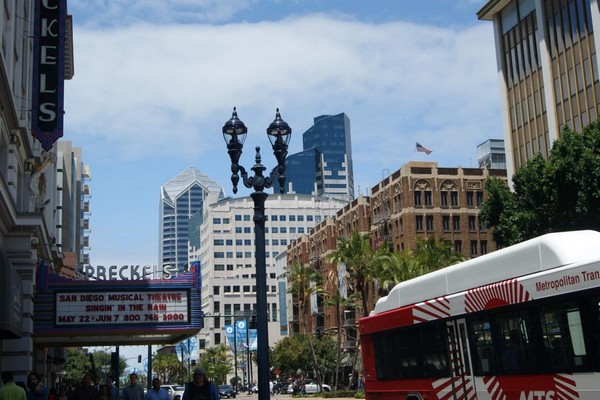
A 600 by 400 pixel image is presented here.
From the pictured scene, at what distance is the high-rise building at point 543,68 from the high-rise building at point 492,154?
158 ft

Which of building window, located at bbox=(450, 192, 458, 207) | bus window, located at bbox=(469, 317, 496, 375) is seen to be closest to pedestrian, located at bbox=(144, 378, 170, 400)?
bus window, located at bbox=(469, 317, 496, 375)

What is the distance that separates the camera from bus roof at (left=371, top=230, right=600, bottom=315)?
553 inches

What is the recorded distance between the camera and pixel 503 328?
1530 cm

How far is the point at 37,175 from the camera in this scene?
30969 mm

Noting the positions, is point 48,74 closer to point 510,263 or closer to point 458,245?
point 510,263

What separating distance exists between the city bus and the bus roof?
0.02 meters

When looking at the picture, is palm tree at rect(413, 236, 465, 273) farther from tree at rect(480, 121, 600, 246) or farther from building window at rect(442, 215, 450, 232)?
tree at rect(480, 121, 600, 246)

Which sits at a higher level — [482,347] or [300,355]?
[300,355]

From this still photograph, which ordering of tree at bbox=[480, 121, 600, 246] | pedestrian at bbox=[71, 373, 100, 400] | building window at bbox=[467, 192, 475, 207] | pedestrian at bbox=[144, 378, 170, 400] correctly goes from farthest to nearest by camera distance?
building window at bbox=[467, 192, 475, 207]
tree at bbox=[480, 121, 600, 246]
pedestrian at bbox=[71, 373, 100, 400]
pedestrian at bbox=[144, 378, 170, 400]

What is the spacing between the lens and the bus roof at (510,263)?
14047 millimetres

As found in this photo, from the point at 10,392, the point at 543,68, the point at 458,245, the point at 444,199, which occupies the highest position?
the point at 543,68

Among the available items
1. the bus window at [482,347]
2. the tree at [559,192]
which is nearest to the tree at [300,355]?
the tree at [559,192]

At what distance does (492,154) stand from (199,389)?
10277 centimetres

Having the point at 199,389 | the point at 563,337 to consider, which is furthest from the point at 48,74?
the point at 563,337
